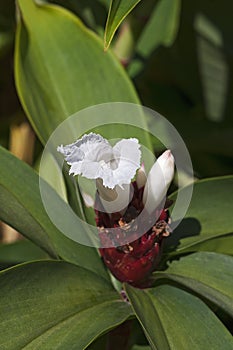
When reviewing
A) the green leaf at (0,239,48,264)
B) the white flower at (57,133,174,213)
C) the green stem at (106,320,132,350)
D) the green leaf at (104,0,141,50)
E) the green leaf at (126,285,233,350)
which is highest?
the green leaf at (104,0,141,50)

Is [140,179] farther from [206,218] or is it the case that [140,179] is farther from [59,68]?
[59,68]

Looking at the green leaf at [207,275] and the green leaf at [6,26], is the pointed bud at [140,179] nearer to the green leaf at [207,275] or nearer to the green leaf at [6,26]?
the green leaf at [207,275]

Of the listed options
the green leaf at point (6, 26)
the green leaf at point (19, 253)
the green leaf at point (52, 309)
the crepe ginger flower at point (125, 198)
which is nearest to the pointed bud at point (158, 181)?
the crepe ginger flower at point (125, 198)

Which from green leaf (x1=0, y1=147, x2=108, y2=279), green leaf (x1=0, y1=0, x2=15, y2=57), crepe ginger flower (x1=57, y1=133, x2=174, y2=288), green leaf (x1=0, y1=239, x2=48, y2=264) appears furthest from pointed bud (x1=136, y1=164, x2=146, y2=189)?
green leaf (x1=0, y1=0, x2=15, y2=57)

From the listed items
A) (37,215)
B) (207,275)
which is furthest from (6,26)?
(207,275)

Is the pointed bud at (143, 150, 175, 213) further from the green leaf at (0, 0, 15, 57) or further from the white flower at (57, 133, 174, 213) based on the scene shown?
the green leaf at (0, 0, 15, 57)

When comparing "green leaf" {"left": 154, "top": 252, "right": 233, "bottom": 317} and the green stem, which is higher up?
"green leaf" {"left": 154, "top": 252, "right": 233, "bottom": 317}

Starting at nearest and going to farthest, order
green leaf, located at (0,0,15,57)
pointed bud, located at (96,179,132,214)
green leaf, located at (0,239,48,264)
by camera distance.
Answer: pointed bud, located at (96,179,132,214)
green leaf, located at (0,239,48,264)
green leaf, located at (0,0,15,57)

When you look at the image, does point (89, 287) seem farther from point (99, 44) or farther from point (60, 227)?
point (99, 44)
